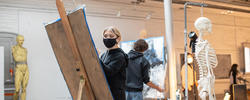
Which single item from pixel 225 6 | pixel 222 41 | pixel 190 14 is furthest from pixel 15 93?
pixel 222 41

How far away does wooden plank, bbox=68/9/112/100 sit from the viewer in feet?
6.28

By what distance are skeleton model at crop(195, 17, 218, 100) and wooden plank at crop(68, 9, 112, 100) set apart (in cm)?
101

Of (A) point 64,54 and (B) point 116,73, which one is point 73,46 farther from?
(B) point 116,73

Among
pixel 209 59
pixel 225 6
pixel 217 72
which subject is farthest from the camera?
pixel 217 72

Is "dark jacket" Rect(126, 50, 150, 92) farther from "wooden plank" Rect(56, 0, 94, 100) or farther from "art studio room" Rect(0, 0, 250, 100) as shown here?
"wooden plank" Rect(56, 0, 94, 100)

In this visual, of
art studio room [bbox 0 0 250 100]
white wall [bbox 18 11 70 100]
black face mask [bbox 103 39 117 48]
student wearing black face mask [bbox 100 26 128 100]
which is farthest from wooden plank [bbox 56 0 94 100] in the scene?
white wall [bbox 18 11 70 100]

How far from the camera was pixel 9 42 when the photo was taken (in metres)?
6.70

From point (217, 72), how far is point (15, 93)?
755 cm

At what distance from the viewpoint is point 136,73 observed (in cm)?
352

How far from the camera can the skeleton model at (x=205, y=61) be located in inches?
98.9

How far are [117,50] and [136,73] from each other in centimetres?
128

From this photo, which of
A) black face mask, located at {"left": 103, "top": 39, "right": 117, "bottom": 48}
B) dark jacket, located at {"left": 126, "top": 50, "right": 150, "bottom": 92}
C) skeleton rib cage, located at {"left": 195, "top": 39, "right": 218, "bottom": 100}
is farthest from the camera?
dark jacket, located at {"left": 126, "top": 50, "right": 150, "bottom": 92}

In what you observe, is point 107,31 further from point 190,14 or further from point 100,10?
point 190,14

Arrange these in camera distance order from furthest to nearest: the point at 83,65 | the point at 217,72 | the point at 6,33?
the point at 217,72, the point at 6,33, the point at 83,65
